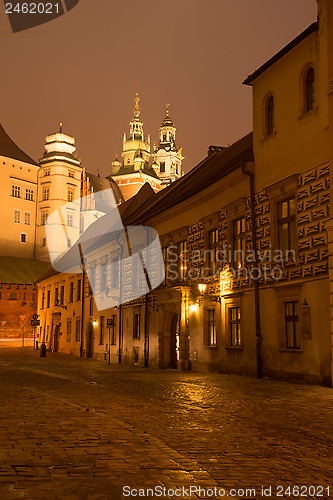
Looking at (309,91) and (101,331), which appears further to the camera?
(101,331)

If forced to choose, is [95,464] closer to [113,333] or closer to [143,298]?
[143,298]

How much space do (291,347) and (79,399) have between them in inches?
268

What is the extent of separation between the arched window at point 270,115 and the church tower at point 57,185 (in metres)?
75.0

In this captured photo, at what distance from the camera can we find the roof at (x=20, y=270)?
79.5 meters

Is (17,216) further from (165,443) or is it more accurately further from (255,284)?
(165,443)

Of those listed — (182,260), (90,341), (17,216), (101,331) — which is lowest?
(90,341)

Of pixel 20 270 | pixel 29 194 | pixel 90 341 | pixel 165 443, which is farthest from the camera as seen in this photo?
pixel 29 194

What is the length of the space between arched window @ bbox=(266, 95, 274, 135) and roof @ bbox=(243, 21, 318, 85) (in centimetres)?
100

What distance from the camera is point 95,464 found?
19.5ft

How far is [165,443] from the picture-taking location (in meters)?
7.26

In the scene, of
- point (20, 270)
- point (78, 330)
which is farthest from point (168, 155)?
point (78, 330)

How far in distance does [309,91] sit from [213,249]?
721 cm

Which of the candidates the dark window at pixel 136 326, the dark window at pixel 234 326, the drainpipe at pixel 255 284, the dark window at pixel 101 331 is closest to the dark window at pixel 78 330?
the dark window at pixel 101 331

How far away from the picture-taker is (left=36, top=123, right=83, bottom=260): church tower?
297 ft
